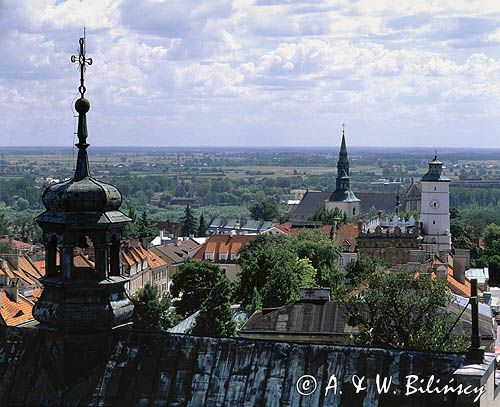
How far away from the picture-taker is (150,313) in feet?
159

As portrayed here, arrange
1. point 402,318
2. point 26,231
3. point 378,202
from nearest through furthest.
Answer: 1. point 402,318
2. point 26,231
3. point 378,202

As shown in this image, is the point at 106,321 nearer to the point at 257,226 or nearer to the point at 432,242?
the point at 432,242

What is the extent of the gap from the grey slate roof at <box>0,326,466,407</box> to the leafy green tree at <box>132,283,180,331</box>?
3453 cm

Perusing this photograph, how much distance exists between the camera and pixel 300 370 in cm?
1229

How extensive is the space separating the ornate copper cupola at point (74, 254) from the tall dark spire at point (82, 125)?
0.6 inches

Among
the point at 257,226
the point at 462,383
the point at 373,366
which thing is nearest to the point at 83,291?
the point at 373,366

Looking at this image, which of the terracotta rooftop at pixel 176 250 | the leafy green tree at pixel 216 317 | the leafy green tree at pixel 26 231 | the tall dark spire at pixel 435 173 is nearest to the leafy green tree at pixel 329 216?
the terracotta rooftop at pixel 176 250

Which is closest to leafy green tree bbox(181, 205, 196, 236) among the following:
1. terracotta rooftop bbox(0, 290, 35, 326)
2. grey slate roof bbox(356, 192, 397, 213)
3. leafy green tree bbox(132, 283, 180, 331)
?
grey slate roof bbox(356, 192, 397, 213)

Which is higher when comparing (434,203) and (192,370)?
(192,370)

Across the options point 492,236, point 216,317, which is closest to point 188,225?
point 492,236

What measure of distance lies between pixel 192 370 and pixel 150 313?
3629 centimetres

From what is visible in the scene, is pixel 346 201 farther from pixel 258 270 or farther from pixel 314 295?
pixel 314 295

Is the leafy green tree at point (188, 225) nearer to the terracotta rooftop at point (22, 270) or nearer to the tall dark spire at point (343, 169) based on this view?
the tall dark spire at point (343, 169)

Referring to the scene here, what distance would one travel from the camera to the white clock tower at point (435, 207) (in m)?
91.9
